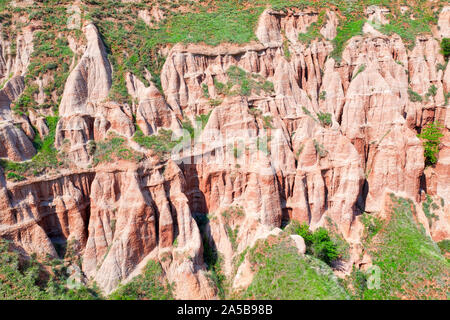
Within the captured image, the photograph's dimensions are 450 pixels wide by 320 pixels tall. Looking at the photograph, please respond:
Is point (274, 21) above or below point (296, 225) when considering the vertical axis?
above

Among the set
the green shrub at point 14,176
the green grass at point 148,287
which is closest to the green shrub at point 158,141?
the green shrub at point 14,176

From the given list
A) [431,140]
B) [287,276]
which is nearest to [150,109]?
[287,276]

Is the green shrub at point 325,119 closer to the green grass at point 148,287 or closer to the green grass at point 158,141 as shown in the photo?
the green grass at point 158,141

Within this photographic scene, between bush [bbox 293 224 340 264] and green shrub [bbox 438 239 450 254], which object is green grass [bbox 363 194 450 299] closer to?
bush [bbox 293 224 340 264]

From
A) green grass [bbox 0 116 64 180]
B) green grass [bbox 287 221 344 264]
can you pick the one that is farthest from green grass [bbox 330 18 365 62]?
green grass [bbox 0 116 64 180]

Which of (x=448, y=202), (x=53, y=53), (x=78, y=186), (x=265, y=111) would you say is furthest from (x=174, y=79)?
(x=448, y=202)

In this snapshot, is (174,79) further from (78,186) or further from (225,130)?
(78,186)

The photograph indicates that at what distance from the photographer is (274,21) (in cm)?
3862

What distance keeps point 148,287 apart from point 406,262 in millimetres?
22164

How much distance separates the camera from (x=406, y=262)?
1024 inches

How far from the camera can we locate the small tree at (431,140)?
1388 inches

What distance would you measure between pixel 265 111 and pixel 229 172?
8289mm

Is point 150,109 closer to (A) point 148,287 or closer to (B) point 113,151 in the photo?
(B) point 113,151

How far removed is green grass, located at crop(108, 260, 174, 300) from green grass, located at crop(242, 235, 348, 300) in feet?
22.3
